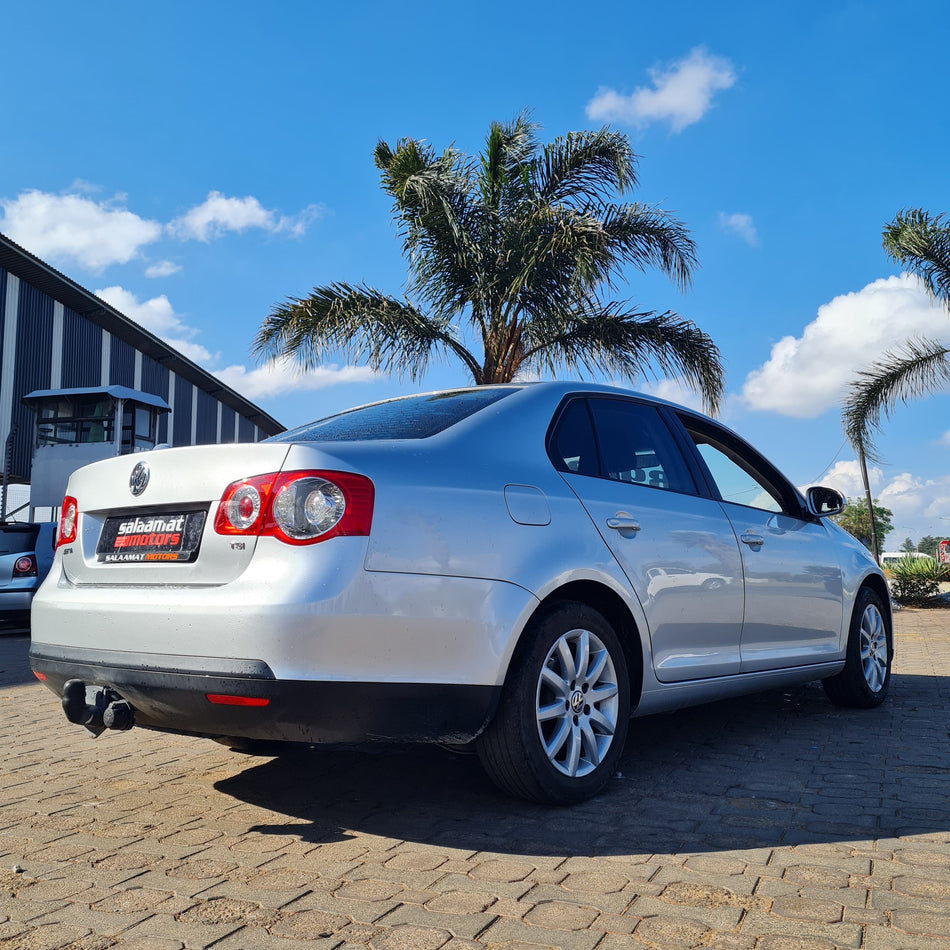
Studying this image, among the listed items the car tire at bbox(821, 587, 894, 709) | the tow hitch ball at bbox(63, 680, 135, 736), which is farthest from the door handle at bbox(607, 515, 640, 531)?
the car tire at bbox(821, 587, 894, 709)

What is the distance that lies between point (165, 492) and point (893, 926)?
2503 millimetres

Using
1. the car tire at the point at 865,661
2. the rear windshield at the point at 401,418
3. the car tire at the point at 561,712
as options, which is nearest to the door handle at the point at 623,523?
the car tire at the point at 561,712

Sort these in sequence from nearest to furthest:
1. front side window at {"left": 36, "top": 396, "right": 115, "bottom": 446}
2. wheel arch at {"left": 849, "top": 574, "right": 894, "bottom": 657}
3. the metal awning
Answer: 1. wheel arch at {"left": 849, "top": 574, "right": 894, "bottom": 657}
2. the metal awning
3. front side window at {"left": 36, "top": 396, "right": 115, "bottom": 446}

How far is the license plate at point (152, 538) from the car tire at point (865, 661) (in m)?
4.00

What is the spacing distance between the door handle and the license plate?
1.55m

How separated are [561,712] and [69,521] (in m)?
1.99

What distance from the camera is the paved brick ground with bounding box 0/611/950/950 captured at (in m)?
2.35

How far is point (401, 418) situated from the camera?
3717mm

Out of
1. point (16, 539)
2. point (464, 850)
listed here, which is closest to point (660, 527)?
point (464, 850)

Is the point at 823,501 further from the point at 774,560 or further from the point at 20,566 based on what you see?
the point at 20,566

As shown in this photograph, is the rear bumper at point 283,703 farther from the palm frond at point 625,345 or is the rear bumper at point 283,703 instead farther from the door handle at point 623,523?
the palm frond at point 625,345

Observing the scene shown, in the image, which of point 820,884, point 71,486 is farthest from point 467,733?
point 71,486

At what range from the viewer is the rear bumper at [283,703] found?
2.79m

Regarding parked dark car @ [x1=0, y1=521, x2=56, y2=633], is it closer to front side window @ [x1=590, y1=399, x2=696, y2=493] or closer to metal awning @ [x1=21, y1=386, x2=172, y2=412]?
metal awning @ [x1=21, y1=386, x2=172, y2=412]
